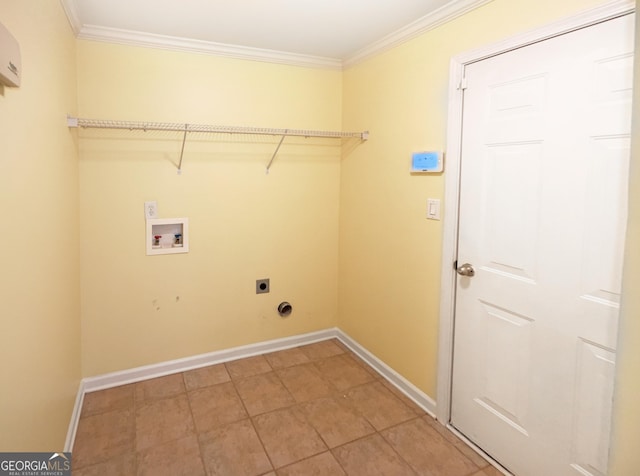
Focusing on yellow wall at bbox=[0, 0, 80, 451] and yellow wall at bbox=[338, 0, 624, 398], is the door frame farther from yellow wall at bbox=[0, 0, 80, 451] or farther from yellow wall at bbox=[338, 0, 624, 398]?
yellow wall at bbox=[0, 0, 80, 451]

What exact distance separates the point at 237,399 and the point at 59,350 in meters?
1.05

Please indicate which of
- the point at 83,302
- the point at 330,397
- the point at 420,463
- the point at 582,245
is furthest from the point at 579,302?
the point at 83,302

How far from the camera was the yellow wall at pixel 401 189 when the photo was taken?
2.01m

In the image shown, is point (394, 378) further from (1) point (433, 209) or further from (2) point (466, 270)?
(1) point (433, 209)

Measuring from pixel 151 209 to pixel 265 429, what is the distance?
1535 mm

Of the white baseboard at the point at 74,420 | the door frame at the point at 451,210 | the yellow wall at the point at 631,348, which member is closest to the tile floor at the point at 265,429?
the white baseboard at the point at 74,420

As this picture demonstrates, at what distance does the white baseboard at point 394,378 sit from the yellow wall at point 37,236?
187 cm

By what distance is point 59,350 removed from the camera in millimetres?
1769

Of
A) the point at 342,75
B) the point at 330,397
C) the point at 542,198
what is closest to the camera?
the point at 542,198

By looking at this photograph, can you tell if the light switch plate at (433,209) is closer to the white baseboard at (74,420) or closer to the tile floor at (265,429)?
the tile floor at (265,429)

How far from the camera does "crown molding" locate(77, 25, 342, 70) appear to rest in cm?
224

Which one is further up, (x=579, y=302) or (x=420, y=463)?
(x=579, y=302)

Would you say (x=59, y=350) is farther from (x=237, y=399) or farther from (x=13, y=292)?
(x=237, y=399)

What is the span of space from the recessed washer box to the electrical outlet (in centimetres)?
3
